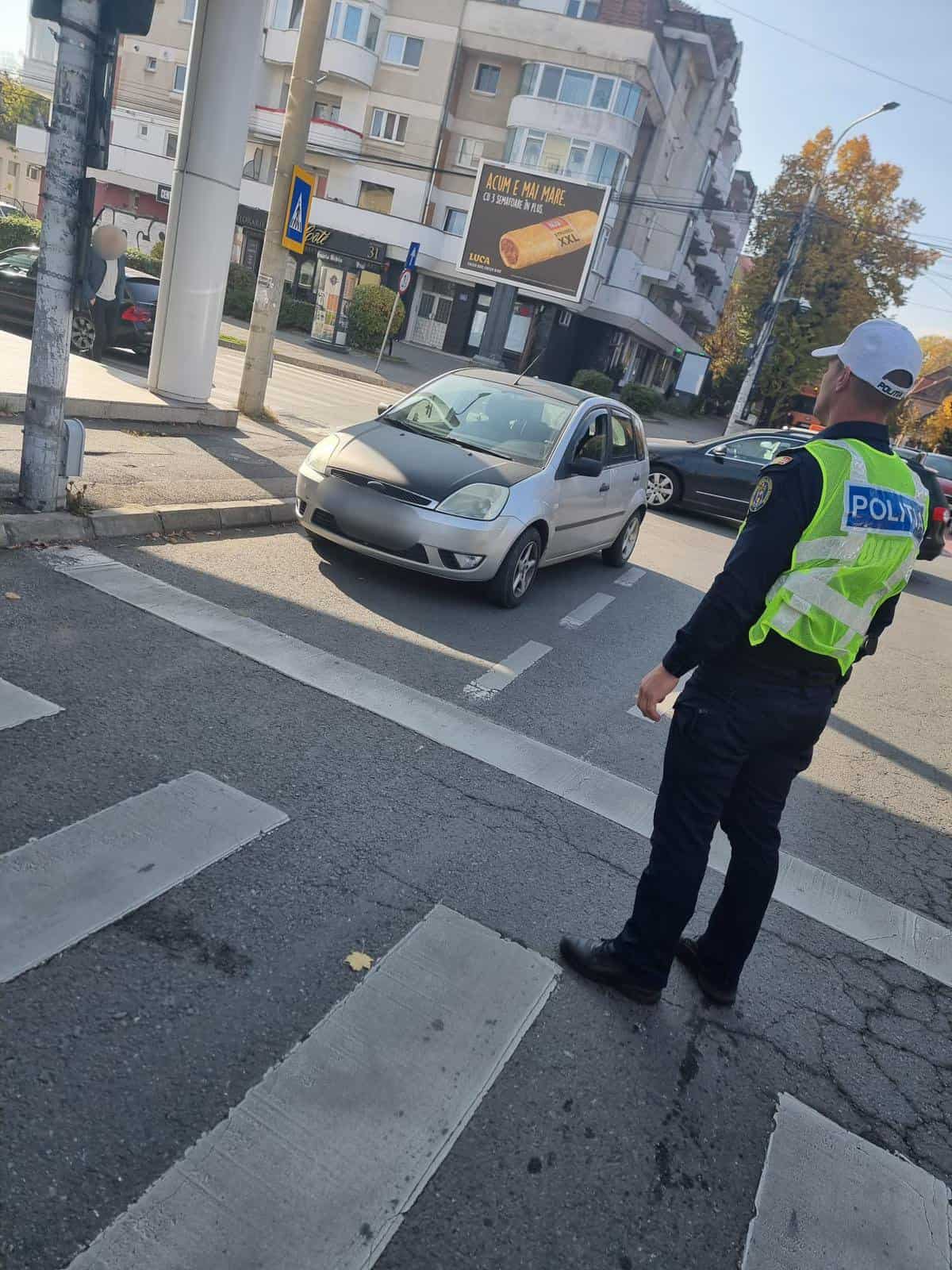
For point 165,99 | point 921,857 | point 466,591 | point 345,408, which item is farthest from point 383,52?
point 921,857

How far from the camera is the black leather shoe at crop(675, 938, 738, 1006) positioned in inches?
131

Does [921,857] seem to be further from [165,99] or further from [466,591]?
[165,99]

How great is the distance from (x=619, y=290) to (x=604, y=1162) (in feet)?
140

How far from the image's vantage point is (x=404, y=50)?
40625 mm

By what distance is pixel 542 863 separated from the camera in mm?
3949

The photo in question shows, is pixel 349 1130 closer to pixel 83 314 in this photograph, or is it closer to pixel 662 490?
pixel 662 490

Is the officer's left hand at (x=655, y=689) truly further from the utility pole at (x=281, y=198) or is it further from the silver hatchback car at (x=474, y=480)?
the utility pole at (x=281, y=198)

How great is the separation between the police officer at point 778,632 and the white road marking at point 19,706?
2.65 metres

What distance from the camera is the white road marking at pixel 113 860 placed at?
9.42 feet

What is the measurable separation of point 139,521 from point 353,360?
80.3 feet

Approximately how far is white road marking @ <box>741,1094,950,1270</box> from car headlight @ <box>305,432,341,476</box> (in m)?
5.56

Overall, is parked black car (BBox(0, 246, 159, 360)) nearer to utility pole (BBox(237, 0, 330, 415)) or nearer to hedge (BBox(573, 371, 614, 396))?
utility pole (BBox(237, 0, 330, 415))

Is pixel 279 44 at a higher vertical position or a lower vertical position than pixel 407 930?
higher

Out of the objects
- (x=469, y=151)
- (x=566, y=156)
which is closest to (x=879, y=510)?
(x=566, y=156)
